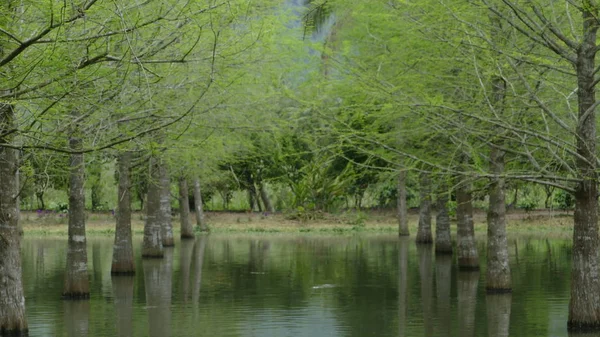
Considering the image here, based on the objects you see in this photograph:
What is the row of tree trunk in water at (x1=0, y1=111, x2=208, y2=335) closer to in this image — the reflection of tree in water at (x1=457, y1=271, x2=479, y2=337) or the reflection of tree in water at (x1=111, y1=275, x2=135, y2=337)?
the reflection of tree in water at (x1=111, y1=275, x2=135, y2=337)

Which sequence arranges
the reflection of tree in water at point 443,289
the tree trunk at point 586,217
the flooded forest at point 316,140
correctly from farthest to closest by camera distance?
the reflection of tree in water at point 443,289 < the tree trunk at point 586,217 < the flooded forest at point 316,140

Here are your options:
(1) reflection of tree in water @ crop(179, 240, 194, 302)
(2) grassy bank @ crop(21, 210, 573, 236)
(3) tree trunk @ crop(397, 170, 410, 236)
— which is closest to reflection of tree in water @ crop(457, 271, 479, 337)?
(1) reflection of tree in water @ crop(179, 240, 194, 302)

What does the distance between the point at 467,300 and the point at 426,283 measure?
13.4 ft

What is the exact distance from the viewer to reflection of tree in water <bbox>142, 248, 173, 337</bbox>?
61.2 feet

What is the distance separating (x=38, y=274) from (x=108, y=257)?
293 inches

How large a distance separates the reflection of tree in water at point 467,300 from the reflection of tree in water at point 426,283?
62cm

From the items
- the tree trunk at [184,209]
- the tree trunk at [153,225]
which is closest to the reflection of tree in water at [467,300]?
the tree trunk at [153,225]

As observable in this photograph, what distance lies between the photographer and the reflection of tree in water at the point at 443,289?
18.8 m

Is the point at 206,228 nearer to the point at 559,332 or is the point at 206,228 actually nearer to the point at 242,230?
the point at 242,230

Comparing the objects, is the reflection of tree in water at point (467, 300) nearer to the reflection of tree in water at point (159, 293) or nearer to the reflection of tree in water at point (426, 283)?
the reflection of tree in water at point (426, 283)

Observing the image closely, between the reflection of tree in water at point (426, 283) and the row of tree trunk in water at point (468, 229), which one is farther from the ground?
the row of tree trunk in water at point (468, 229)

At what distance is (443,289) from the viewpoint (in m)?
25.2

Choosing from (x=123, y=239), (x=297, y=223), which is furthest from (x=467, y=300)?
(x=297, y=223)

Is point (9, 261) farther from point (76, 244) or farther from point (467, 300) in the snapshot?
point (467, 300)
